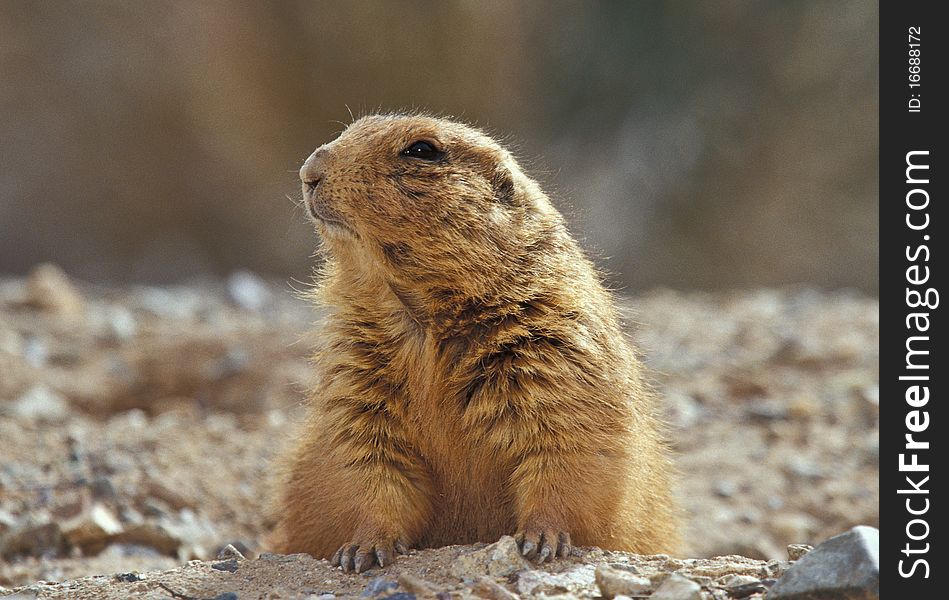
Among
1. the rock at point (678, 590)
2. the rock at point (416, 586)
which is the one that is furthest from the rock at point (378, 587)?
the rock at point (678, 590)

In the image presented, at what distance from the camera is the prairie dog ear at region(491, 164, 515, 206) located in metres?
4.05

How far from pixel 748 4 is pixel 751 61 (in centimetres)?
90

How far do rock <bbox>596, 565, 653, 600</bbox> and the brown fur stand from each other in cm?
47

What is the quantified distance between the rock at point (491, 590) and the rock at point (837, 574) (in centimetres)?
72

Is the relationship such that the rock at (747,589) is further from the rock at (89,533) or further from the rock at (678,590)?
the rock at (89,533)

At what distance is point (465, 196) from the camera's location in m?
3.90

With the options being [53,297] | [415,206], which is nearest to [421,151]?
[415,206]

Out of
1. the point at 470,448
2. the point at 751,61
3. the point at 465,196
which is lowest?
the point at 470,448

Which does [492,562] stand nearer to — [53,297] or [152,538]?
[152,538]

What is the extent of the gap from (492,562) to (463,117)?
1263cm

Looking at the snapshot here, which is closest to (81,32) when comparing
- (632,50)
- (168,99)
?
(168,99)

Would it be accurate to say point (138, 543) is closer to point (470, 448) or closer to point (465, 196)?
point (470, 448)

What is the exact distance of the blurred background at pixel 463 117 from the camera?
16.0 m

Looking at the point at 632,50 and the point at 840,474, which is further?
the point at 632,50
